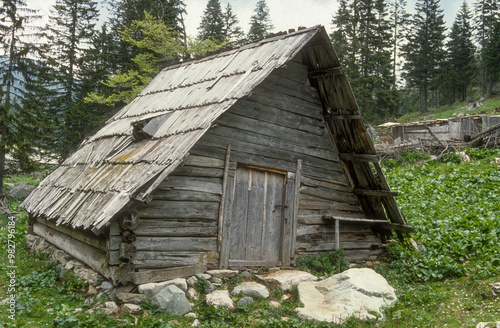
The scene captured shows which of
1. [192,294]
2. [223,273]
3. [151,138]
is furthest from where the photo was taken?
[151,138]

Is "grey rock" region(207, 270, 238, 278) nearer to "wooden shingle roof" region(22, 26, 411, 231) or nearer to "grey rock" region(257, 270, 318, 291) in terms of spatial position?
"grey rock" region(257, 270, 318, 291)

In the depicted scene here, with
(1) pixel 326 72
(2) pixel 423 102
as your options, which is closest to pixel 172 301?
(1) pixel 326 72

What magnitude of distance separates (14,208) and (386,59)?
31323 mm

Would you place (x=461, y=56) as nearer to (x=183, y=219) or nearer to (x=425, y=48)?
(x=425, y=48)

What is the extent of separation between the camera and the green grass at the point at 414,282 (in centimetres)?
595

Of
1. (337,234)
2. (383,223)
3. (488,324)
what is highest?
(383,223)

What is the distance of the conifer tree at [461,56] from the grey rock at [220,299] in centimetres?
5424

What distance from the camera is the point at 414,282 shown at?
8.14m

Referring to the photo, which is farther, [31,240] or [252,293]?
[31,240]

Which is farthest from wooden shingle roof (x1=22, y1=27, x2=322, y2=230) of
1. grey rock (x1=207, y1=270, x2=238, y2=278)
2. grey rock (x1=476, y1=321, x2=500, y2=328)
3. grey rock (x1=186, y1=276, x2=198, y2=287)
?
grey rock (x1=476, y1=321, x2=500, y2=328)

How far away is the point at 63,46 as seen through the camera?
29.6 meters

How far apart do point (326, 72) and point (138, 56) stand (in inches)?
750

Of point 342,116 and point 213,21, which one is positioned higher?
point 213,21

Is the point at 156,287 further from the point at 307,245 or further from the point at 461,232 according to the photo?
the point at 461,232
